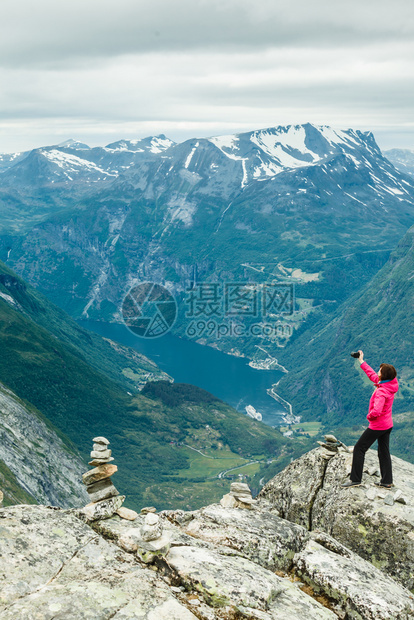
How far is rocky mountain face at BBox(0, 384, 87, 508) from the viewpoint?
15001 cm

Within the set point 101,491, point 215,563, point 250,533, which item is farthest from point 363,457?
point 101,491

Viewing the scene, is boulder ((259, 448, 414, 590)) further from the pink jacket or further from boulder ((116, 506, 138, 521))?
boulder ((116, 506, 138, 521))

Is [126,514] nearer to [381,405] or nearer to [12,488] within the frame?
[381,405]

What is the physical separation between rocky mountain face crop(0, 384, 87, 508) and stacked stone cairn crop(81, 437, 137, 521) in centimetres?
12086

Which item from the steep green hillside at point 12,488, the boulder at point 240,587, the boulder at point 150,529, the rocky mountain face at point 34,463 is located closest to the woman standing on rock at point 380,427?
the boulder at point 240,587

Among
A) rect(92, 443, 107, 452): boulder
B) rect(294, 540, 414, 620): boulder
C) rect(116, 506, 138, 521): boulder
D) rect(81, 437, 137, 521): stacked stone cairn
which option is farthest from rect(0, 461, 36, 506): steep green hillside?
rect(294, 540, 414, 620): boulder

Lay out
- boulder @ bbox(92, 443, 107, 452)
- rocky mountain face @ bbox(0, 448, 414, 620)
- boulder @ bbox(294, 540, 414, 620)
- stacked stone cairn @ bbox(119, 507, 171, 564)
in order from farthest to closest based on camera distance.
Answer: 1. boulder @ bbox(92, 443, 107, 452)
2. stacked stone cairn @ bbox(119, 507, 171, 564)
3. boulder @ bbox(294, 540, 414, 620)
4. rocky mountain face @ bbox(0, 448, 414, 620)

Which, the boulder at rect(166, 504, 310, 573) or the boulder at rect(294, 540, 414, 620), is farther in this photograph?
the boulder at rect(166, 504, 310, 573)

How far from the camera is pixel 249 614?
63.0ft

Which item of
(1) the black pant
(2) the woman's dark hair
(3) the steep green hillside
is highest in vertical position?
(2) the woman's dark hair

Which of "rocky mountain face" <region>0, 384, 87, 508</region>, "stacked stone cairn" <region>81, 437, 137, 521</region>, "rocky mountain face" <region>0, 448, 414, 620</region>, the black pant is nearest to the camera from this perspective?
"rocky mountain face" <region>0, 448, 414, 620</region>

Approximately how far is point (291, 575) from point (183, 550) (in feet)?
17.1

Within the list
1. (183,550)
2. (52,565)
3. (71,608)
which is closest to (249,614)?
(183,550)

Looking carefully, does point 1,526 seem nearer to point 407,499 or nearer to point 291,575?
point 291,575
